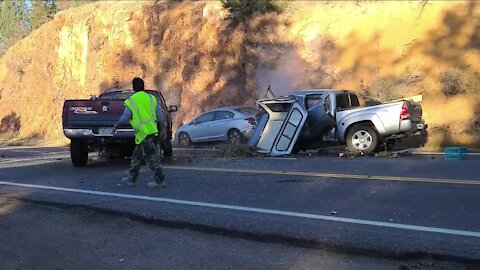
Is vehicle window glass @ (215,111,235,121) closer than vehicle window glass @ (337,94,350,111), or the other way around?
vehicle window glass @ (337,94,350,111)

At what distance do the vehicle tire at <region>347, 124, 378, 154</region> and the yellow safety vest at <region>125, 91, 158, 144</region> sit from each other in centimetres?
712

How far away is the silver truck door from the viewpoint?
Result: 1467 centimetres

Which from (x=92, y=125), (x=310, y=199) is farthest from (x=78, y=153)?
(x=310, y=199)

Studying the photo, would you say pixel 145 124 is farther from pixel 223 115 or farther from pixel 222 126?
pixel 223 115

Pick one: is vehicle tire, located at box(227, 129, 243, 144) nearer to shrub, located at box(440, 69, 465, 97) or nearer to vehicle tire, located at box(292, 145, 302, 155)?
vehicle tire, located at box(292, 145, 302, 155)

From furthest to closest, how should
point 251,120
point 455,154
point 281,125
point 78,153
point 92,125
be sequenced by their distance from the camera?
point 251,120 < point 281,125 < point 78,153 < point 92,125 < point 455,154

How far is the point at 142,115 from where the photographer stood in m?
9.48

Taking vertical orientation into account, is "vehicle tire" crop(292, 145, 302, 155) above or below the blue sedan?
below

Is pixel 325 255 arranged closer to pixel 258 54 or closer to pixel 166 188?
pixel 166 188

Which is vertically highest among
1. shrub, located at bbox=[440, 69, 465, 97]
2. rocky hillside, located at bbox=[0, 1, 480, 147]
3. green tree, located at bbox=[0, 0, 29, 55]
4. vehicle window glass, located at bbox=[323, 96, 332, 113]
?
green tree, located at bbox=[0, 0, 29, 55]

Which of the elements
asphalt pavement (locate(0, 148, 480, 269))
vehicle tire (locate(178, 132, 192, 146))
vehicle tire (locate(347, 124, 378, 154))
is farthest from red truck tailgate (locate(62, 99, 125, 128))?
vehicle tire (locate(178, 132, 192, 146))

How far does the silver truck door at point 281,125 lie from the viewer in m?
14.7

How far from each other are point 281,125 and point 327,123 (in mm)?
1245

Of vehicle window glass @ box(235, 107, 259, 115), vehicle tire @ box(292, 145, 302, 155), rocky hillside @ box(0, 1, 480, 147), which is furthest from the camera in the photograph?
vehicle window glass @ box(235, 107, 259, 115)
